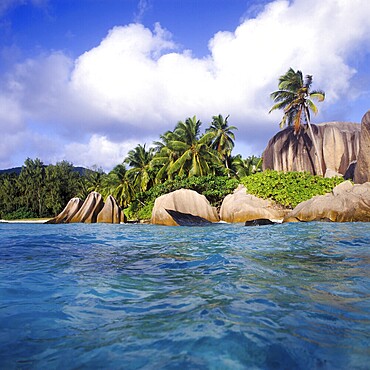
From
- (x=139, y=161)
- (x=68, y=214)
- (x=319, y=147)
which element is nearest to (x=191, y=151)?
(x=139, y=161)

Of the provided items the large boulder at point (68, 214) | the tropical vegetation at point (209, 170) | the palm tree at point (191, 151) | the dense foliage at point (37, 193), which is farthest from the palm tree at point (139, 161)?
the dense foliage at point (37, 193)

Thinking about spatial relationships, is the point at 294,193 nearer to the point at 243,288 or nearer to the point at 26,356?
the point at 243,288

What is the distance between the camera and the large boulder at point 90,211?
22188 mm

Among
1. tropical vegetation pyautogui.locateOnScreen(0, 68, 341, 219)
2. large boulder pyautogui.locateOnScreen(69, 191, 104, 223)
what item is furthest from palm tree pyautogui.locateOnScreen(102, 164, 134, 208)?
large boulder pyautogui.locateOnScreen(69, 191, 104, 223)

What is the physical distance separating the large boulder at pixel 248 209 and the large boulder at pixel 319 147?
951 cm

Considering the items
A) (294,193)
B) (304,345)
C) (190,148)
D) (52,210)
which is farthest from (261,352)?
(52,210)

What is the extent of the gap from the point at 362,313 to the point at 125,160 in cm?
2925

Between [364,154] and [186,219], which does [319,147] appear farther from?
[186,219]

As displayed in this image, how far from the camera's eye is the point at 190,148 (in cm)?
2539

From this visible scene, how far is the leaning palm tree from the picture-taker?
A: 84.4 feet

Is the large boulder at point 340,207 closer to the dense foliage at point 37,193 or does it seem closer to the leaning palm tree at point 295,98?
the leaning palm tree at point 295,98

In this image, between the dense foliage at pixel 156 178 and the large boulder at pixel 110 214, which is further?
the dense foliage at pixel 156 178

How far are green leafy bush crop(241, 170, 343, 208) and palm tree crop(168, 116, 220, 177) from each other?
18.5 ft

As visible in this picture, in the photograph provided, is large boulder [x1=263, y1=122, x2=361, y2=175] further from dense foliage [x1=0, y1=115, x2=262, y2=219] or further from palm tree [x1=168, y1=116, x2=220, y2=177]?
palm tree [x1=168, y1=116, x2=220, y2=177]
